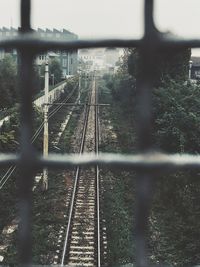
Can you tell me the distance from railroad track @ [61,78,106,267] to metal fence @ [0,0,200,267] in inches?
229

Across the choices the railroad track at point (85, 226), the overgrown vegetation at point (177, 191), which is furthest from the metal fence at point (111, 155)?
the railroad track at point (85, 226)

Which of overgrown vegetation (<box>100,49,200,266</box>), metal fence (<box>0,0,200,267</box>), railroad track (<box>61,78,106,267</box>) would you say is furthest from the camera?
overgrown vegetation (<box>100,49,200,266</box>)

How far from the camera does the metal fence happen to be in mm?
821

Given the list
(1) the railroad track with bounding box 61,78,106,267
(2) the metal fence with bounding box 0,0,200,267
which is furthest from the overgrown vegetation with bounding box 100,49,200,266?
(2) the metal fence with bounding box 0,0,200,267

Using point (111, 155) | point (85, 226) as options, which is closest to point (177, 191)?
point (85, 226)

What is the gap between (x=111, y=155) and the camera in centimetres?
87

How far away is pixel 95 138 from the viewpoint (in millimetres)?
19625

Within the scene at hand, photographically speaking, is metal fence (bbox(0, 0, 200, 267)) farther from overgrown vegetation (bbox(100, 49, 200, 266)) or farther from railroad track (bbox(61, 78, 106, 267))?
railroad track (bbox(61, 78, 106, 267))

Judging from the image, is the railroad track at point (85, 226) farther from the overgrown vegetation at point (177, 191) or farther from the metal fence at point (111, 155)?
the metal fence at point (111, 155)

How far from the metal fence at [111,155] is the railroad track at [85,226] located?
582cm

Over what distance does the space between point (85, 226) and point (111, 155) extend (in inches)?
334

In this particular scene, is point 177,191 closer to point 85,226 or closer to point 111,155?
point 85,226

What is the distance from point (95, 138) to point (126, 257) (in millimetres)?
12170

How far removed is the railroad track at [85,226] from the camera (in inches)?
303
